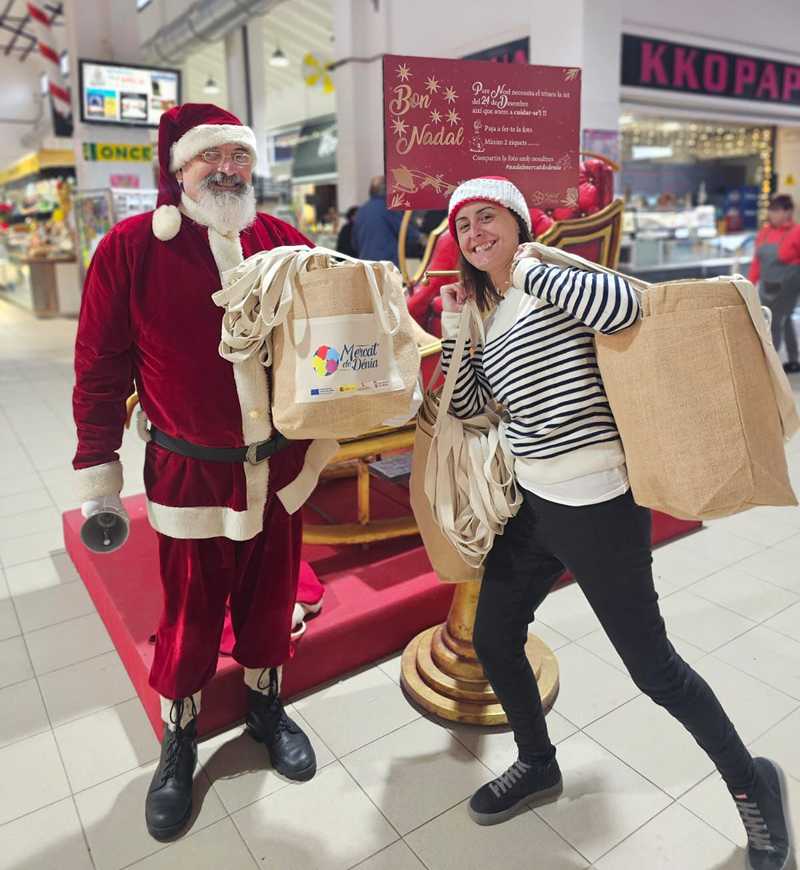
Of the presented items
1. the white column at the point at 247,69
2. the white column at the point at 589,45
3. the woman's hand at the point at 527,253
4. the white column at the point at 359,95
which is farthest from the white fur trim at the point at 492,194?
the white column at the point at 247,69

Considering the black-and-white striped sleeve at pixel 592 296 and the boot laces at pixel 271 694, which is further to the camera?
the boot laces at pixel 271 694

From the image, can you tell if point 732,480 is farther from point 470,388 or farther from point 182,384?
point 182,384

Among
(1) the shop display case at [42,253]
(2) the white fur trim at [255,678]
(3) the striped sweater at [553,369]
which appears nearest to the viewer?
(3) the striped sweater at [553,369]

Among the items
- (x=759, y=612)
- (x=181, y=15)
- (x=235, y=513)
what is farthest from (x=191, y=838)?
(x=181, y=15)

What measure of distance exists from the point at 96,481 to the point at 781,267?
691 cm

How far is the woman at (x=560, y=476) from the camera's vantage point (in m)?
1.55

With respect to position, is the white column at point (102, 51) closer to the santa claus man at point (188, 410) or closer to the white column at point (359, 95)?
the white column at point (359, 95)

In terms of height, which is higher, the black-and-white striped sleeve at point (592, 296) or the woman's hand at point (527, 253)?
the woman's hand at point (527, 253)

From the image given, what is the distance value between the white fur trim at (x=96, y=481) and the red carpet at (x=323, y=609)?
0.75 meters

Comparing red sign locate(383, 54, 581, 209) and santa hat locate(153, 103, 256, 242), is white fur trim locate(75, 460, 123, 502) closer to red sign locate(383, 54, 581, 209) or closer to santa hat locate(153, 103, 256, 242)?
santa hat locate(153, 103, 256, 242)

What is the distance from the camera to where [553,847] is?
187cm

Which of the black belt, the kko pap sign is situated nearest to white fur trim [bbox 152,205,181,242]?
the black belt

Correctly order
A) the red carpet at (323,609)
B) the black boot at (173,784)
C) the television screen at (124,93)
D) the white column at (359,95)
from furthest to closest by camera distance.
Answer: the white column at (359,95) < the television screen at (124,93) < the red carpet at (323,609) < the black boot at (173,784)

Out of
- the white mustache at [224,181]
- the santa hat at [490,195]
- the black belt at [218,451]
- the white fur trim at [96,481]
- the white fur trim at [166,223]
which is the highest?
the white mustache at [224,181]
